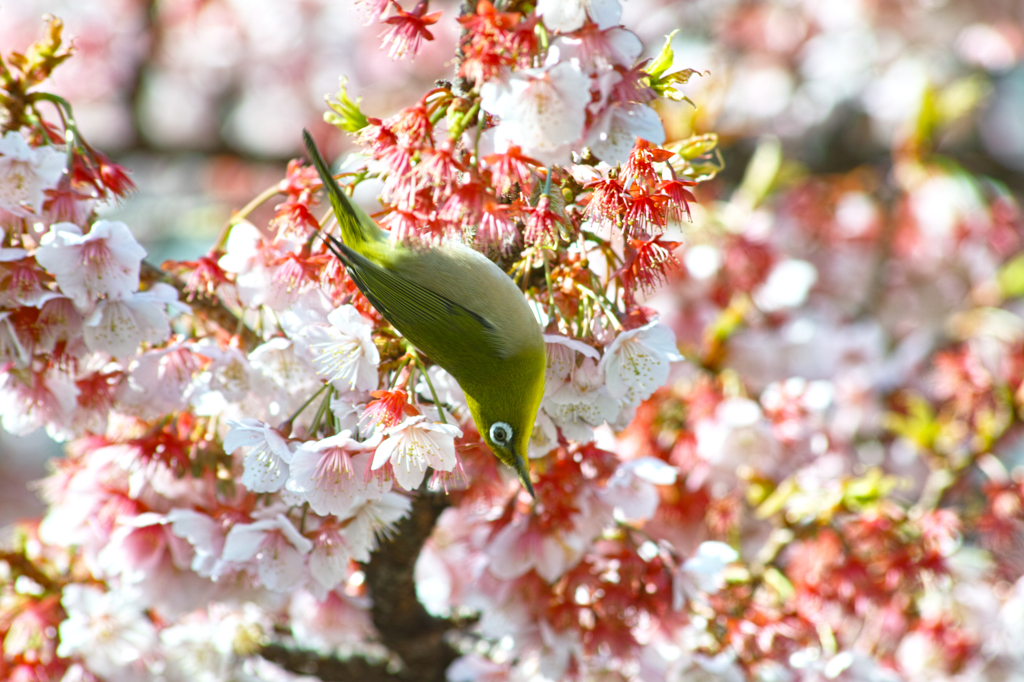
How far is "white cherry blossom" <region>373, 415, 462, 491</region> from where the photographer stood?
819 millimetres

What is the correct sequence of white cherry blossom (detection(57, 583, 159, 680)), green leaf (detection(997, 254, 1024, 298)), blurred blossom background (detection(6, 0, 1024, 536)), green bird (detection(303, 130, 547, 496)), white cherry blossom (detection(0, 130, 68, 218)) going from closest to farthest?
1. green bird (detection(303, 130, 547, 496))
2. white cherry blossom (detection(0, 130, 68, 218))
3. white cherry blossom (detection(57, 583, 159, 680))
4. blurred blossom background (detection(6, 0, 1024, 536))
5. green leaf (detection(997, 254, 1024, 298))

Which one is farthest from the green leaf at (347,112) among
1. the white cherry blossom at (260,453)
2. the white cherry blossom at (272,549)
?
the white cherry blossom at (272,549)

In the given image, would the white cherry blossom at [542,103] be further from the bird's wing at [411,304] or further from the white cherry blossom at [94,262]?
the white cherry blossom at [94,262]

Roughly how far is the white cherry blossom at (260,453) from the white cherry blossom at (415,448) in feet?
0.45

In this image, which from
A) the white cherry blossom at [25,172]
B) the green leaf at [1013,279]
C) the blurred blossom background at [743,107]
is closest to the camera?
the white cherry blossom at [25,172]

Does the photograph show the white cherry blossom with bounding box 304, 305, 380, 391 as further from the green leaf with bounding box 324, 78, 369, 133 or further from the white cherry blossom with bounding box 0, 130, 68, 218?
the white cherry blossom with bounding box 0, 130, 68, 218

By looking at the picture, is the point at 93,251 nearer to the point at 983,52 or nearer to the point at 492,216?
the point at 492,216

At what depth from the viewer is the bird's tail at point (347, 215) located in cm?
82

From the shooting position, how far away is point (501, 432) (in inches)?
34.0

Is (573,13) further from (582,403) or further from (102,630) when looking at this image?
(102,630)

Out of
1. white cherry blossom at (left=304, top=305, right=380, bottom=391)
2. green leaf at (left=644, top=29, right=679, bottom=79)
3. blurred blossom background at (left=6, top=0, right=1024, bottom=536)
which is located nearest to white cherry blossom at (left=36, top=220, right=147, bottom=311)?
white cherry blossom at (left=304, top=305, right=380, bottom=391)

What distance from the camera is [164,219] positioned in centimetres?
356

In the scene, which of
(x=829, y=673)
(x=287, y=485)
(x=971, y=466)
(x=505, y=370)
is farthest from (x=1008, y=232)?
(x=287, y=485)

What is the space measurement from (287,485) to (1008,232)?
2579 millimetres
